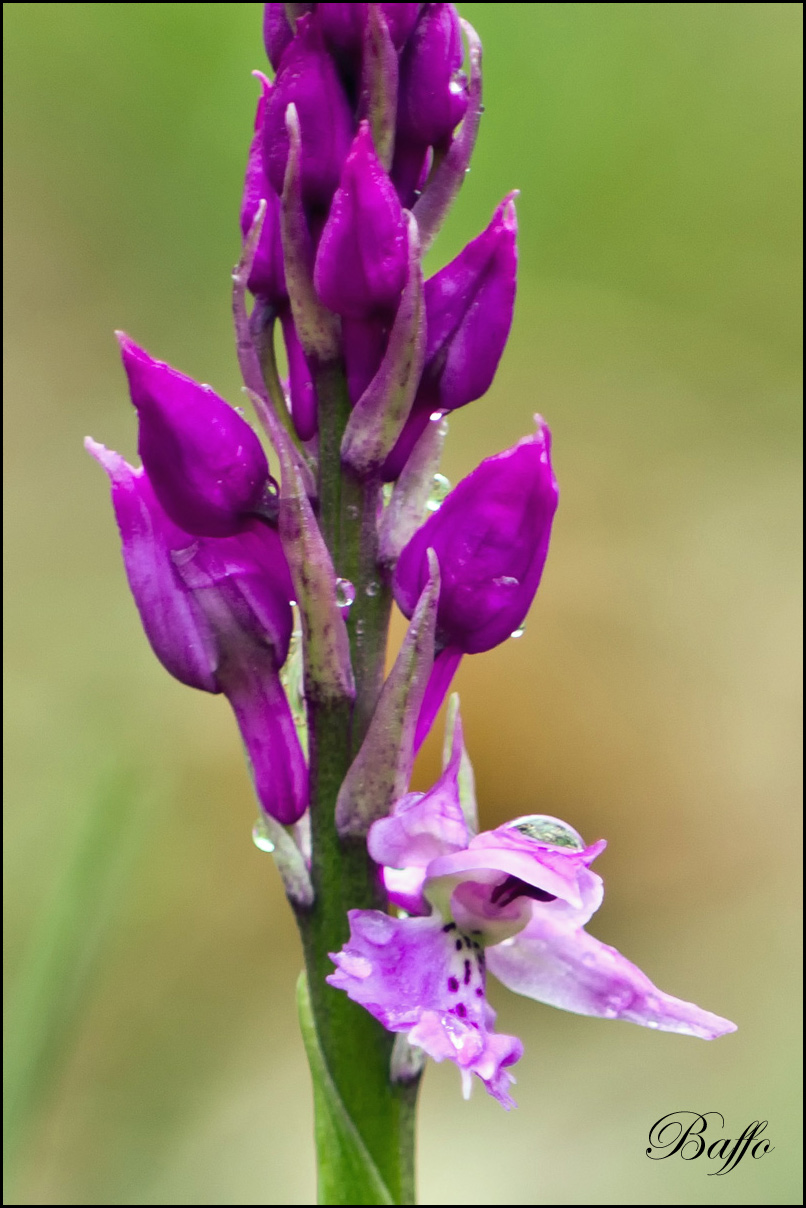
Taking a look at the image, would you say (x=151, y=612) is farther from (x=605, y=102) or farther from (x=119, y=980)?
(x=605, y=102)

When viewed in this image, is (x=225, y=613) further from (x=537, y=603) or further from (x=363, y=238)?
(x=537, y=603)

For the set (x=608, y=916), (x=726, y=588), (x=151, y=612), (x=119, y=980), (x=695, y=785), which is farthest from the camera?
(x=726, y=588)

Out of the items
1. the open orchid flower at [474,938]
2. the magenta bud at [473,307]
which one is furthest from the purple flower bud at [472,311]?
the open orchid flower at [474,938]

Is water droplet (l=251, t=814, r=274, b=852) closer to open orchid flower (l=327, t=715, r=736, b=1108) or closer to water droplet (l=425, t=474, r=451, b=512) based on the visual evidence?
open orchid flower (l=327, t=715, r=736, b=1108)

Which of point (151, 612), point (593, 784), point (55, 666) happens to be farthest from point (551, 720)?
point (151, 612)

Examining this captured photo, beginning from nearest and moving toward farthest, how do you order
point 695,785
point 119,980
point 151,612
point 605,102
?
point 151,612 → point 119,980 → point 695,785 → point 605,102

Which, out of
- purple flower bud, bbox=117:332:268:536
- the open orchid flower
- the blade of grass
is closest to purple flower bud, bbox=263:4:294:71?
purple flower bud, bbox=117:332:268:536
